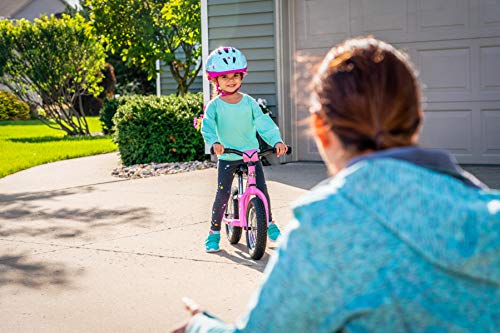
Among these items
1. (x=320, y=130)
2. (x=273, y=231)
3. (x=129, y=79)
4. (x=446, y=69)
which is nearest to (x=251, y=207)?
(x=273, y=231)

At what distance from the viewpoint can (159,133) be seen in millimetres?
11758

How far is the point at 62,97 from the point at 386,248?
1807 cm

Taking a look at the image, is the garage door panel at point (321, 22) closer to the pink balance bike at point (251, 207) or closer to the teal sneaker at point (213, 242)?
the pink balance bike at point (251, 207)

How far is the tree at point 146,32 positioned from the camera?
1653cm

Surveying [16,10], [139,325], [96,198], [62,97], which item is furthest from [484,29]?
[16,10]

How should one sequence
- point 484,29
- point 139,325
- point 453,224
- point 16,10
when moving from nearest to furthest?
point 453,224 → point 139,325 → point 484,29 → point 16,10

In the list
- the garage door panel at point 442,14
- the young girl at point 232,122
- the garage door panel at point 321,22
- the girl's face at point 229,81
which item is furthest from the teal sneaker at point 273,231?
the garage door panel at point 321,22

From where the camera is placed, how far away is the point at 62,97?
61.6 feet

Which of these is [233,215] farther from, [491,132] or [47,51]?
[47,51]

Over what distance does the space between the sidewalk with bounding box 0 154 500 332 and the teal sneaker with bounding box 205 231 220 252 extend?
55 millimetres

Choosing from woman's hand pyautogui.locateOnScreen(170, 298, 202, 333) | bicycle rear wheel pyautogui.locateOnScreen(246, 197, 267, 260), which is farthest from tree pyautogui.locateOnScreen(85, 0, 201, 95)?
woman's hand pyautogui.locateOnScreen(170, 298, 202, 333)

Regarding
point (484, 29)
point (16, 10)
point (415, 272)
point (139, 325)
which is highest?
point (16, 10)

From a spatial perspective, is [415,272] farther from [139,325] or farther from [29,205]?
[29,205]

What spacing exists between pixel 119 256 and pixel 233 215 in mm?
910
